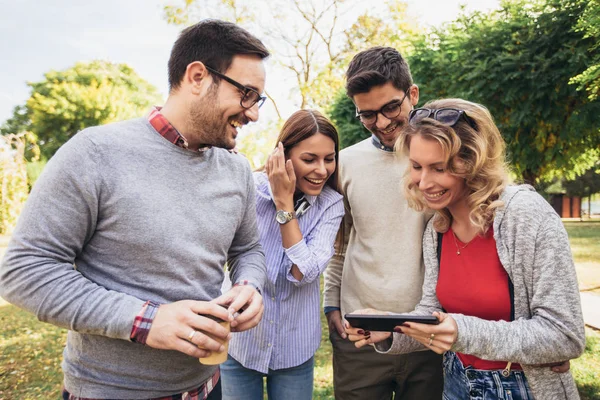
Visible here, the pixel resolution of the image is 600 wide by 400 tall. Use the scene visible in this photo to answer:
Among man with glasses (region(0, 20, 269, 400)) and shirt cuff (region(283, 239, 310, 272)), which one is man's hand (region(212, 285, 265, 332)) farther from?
shirt cuff (region(283, 239, 310, 272))

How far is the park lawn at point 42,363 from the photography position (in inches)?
192

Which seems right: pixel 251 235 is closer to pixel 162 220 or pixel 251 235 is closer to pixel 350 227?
pixel 162 220

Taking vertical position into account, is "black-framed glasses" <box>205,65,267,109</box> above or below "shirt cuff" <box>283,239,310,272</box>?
above

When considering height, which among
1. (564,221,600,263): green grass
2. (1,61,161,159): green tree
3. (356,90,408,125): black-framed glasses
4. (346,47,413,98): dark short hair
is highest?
(1,61,161,159): green tree

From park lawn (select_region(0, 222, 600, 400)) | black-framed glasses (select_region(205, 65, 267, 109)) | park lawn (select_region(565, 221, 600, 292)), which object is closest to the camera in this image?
black-framed glasses (select_region(205, 65, 267, 109))

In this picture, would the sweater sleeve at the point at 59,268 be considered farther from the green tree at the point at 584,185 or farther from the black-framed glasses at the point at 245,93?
the green tree at the point at 584,185

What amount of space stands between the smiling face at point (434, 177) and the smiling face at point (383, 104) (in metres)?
0.48

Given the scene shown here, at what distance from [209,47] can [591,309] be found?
25.2 ft

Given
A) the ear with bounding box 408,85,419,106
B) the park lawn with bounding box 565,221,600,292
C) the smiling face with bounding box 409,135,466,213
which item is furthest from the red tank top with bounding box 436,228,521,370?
the park lawn with bounding box 565,221,600,292

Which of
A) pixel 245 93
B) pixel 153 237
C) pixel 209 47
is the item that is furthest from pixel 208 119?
pixel 153 237

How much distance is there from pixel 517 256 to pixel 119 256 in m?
1.59

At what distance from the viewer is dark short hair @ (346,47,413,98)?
2576 mm

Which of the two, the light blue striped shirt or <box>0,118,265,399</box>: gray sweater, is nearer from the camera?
<box>0,118,265,399</box>: gray sweater

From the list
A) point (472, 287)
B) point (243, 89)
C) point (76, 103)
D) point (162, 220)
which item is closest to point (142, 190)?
point (162, 220)
